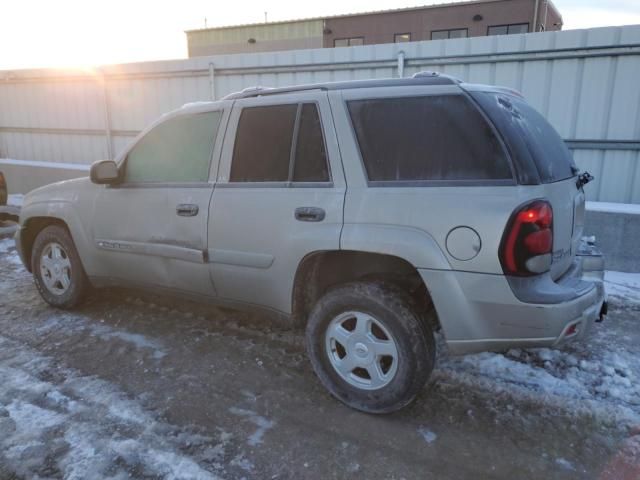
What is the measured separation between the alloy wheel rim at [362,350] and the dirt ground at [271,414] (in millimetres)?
237

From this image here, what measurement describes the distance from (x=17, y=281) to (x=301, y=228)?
4258 mm

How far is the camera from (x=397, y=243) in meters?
2.60

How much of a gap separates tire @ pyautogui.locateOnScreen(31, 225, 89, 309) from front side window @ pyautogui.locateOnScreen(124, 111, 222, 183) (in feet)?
3.33

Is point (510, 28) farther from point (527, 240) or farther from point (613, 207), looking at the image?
point (527, 240)

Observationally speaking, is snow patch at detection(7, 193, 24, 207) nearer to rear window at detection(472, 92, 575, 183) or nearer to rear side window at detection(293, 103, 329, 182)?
rear side window at detection(293, 103, 329, 182)

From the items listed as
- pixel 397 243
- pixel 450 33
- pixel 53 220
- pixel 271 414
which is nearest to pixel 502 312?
pixel 397 243

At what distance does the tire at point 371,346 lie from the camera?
2.65 meters

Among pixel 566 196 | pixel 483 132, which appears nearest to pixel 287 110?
pixel 483 132

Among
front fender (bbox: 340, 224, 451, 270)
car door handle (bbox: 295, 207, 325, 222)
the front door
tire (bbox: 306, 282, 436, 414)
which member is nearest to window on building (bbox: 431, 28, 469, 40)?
the front door

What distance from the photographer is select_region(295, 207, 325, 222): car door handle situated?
113 inches

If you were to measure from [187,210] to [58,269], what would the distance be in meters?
1.81

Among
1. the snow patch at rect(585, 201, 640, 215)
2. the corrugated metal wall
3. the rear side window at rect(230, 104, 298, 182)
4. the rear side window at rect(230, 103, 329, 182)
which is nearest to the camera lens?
the rear side window at rect(230, 103, 329, 182)

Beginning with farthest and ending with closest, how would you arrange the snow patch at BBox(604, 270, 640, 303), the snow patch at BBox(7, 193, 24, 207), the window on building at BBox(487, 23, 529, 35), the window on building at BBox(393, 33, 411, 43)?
the window on building at BBox(393, 33, 411, 43)
the window on building at BBox(487, 23, 529, 35)
the snow patch at BBox(7, 193, 24, 207)
the snow patch at BBox(604, 270, 640, 303)

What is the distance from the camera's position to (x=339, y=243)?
2775mm
